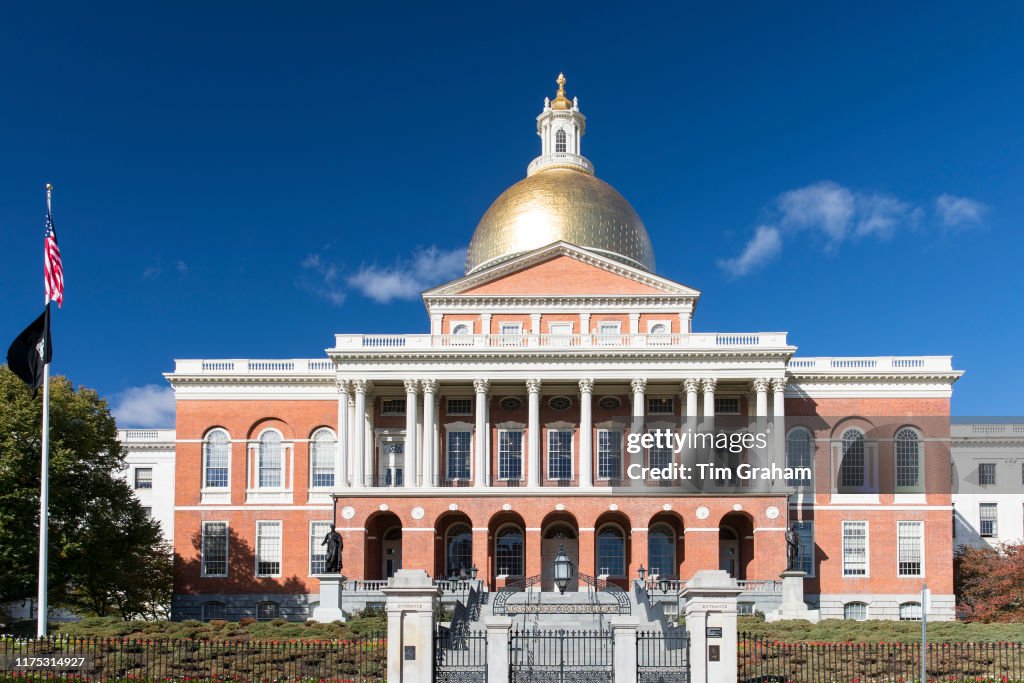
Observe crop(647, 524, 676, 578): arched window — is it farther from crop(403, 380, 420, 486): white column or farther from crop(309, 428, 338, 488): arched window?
crop(309, 428, 338, 488): arched window

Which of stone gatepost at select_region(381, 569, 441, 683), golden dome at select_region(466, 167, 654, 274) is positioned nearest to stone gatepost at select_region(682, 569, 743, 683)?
stone gatepost at select_region(381, 569, 441, 683)

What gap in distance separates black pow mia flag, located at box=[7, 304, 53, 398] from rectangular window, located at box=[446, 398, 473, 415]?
24.7 meters

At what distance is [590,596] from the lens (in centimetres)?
4231

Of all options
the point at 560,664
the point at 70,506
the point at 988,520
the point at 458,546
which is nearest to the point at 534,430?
the point at 458,546

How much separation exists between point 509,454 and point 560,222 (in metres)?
13.5

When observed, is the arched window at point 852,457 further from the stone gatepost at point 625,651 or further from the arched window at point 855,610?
the stone gatepost at point 625,651

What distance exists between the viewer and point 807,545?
5691 cm

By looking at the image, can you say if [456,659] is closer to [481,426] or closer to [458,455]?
[481,426]

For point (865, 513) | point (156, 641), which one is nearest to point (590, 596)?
point (156, 641)

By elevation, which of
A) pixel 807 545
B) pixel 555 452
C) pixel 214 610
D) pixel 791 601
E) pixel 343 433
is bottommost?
pixel 214 610

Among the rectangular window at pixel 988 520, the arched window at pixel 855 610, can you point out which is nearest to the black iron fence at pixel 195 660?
the arched window at pixel 855 610

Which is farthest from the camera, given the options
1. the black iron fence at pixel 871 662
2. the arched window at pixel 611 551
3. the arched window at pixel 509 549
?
the arched window at pixel 509 549

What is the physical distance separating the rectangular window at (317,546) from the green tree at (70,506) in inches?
316

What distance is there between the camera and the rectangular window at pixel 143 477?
74812 millimetres
